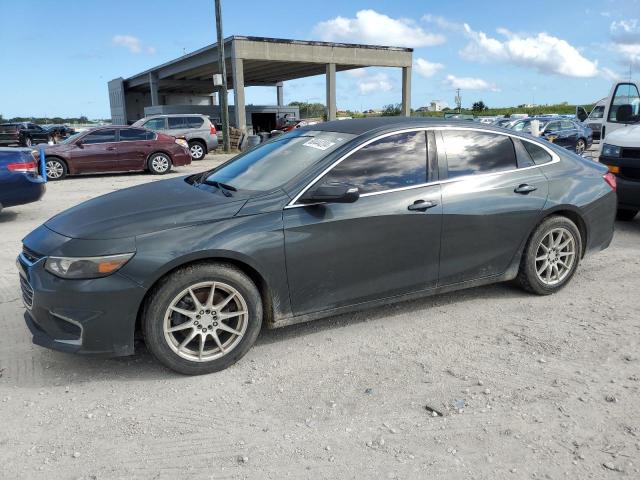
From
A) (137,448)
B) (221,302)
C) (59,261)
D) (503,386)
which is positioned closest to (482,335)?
(503,386)

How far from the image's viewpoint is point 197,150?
802 inches

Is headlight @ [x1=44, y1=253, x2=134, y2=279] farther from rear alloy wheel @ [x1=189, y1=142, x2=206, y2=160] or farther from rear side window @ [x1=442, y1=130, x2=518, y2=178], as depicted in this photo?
rear alloy wheel @ [x1=189, y1=142, x2=206, y2=160]

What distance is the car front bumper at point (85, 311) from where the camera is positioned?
3152 mm

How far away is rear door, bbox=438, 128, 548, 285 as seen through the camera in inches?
163

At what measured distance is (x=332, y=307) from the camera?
3805 millimetres

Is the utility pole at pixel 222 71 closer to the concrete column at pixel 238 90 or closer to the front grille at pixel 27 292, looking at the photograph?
the concrete column at pixel 238 90

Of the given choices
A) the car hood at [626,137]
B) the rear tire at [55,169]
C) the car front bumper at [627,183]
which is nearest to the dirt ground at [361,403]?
the car front bumper at [627,183]

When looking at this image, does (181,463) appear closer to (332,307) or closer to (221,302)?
(221,302)

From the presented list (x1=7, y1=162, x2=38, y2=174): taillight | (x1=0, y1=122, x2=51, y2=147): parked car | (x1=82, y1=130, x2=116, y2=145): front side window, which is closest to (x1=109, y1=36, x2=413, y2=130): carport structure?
(x1=0, y1=122, x2=51, y2=147): parked car

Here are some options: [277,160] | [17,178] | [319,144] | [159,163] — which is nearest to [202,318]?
[277,160]

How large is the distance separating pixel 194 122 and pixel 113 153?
5693 mm

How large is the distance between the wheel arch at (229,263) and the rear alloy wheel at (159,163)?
1274 centimetres

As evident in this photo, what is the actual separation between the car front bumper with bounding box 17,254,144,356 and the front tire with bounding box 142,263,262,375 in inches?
5.3

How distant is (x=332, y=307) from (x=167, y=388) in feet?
4.01
